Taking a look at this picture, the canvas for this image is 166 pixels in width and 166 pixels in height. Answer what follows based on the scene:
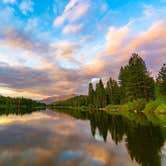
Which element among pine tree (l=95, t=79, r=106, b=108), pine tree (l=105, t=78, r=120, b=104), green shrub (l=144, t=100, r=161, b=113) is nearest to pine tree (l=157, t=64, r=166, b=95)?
green shrub (l=144, t=100, r=161, b=113)

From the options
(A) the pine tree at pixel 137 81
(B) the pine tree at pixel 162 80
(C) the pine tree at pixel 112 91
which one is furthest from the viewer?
(C) the pine tree at pixel 112 91

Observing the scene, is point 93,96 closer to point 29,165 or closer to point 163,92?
point 163,92

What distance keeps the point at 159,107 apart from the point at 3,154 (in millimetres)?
42507

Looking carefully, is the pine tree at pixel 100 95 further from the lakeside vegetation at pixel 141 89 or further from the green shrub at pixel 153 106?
the green shrub at pixel 153 106

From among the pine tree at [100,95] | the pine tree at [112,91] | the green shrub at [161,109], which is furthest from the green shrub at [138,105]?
the pine tree at [100,95]

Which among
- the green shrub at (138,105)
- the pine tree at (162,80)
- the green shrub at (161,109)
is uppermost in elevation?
the pine tree at (162,80)

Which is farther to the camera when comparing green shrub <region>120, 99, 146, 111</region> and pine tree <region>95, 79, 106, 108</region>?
pine tree <region>95, 79, 106, 108</region>

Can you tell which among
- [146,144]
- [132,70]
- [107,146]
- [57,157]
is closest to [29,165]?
[57,157]

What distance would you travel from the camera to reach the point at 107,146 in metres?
16.3

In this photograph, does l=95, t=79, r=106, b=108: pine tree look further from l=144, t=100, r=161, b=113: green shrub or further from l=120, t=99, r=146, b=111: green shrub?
l=144, t=100, r=161, b=113: green shrub

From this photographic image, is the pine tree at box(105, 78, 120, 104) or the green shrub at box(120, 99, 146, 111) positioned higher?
the pine tree at box(105, 78, 120, 104)

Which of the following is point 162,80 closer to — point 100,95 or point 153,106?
point 153,106

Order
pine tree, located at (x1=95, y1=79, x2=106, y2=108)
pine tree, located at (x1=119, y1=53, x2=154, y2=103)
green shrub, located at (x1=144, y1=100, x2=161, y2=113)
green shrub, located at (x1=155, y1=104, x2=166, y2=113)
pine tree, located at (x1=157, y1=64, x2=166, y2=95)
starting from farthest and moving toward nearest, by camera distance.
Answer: pine tree, located at (x1=95, y1=79, x2=106, y2=108) → pine tree, located at (x1=119, y1=53, x2=154, y2=103) → pine tree, located at (x1=157, y1=64, x2=166, y2=95) → green shrub, located at (x1=144, y1=100, x2=161, y2=113) → green shrub, located at (x1=155, y1=104, x2=166, y2=113)

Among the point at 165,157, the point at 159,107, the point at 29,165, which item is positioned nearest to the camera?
the point at 29,165
